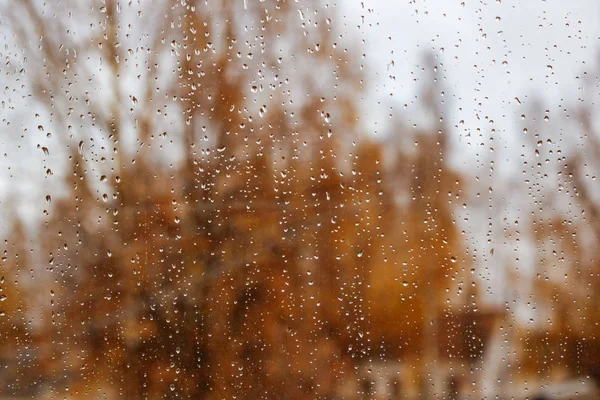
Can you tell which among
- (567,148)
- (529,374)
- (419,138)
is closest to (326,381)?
(529,374)

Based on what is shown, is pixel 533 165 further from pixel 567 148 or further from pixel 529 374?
pixel 529 374

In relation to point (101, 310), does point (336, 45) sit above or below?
above

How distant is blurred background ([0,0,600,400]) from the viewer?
2.93 ft

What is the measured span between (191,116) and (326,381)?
56cm

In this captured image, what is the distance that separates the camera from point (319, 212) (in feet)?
2.98

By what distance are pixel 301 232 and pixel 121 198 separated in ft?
1.16

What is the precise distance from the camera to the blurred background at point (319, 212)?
0.89 m

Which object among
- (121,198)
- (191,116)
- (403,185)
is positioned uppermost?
(191,116)

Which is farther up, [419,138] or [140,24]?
[140,24]

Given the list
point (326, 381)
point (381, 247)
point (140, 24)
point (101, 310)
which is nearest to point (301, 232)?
point (381, 247)

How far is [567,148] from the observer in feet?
2.98

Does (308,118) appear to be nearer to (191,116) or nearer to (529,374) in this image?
(191,116)

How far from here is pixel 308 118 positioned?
919 millimetres

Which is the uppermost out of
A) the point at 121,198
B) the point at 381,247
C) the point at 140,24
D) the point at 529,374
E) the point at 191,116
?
the point at 140,24
